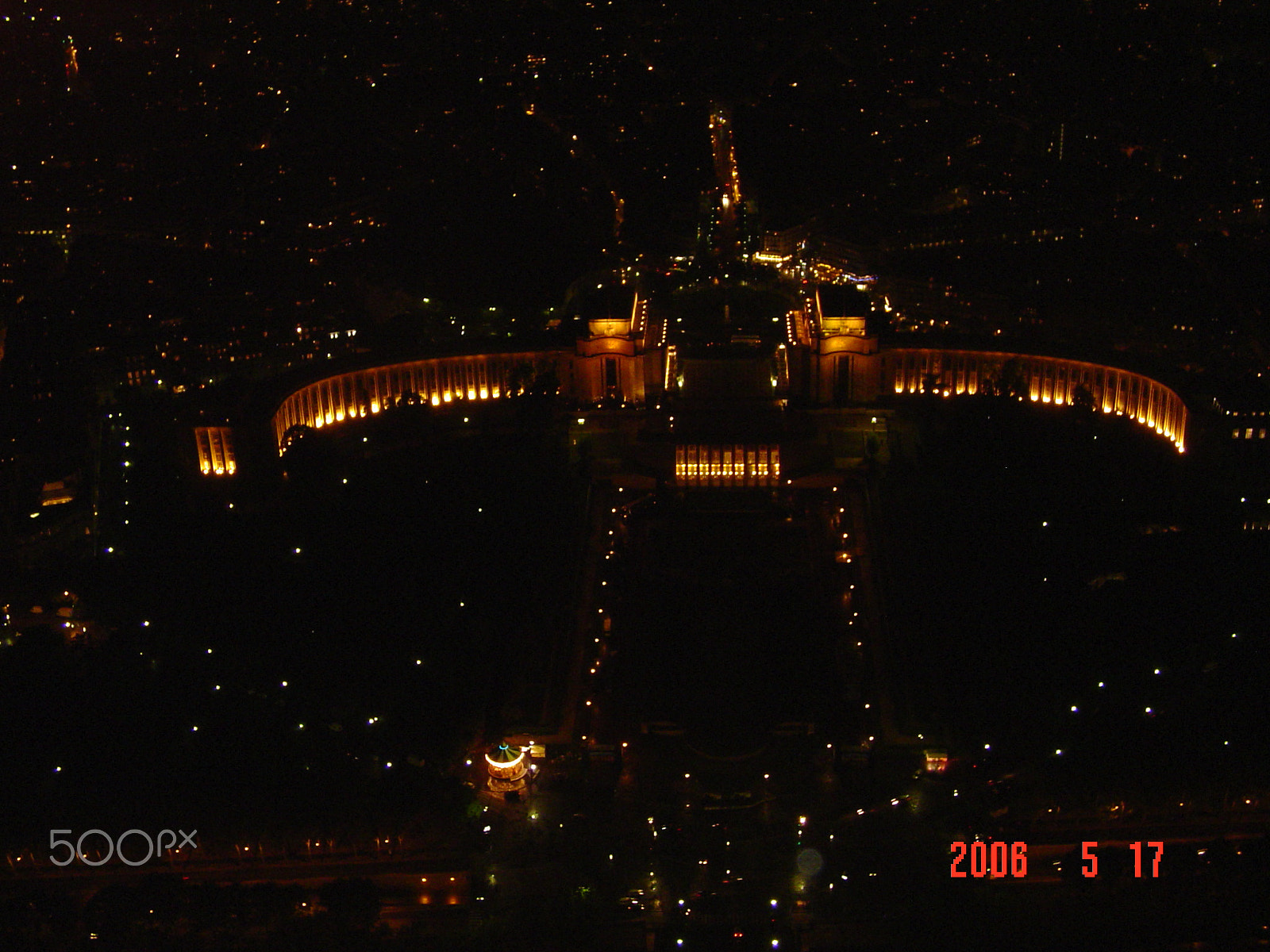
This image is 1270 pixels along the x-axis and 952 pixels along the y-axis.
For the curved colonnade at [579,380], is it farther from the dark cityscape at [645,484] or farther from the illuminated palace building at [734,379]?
the dark cityscape at [645,484]

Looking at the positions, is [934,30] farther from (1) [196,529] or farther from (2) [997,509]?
(1) [196,529]

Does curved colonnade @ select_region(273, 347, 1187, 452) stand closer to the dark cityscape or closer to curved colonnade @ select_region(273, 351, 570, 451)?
curved colonnade @ select_region(273, 351, 570, 451)

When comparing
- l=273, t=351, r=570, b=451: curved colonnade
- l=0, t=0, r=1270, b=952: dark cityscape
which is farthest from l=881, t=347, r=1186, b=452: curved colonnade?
l=273, t=351, r=570, b=451: curved colonnade

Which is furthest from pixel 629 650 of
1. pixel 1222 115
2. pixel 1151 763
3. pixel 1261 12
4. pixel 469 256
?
pixel 1261 12
